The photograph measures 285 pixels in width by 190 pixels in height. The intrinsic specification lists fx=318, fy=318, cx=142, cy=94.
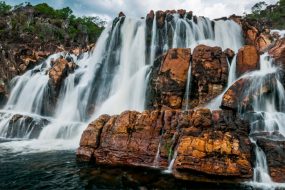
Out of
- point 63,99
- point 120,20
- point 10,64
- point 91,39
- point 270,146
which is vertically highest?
point 91,39

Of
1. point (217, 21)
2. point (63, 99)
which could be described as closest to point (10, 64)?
point (63, 99)

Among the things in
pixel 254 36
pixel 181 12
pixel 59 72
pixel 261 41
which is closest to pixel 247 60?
pixel 261 41

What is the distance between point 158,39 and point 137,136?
70.7 feet

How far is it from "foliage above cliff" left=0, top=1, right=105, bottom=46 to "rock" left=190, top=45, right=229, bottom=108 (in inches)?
1547

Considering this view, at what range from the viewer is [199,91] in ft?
84.8

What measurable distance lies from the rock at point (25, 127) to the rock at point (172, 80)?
1142 cm

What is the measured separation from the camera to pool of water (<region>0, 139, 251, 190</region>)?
14.4 meters

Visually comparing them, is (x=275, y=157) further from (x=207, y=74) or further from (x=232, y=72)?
(x=232, y=72)

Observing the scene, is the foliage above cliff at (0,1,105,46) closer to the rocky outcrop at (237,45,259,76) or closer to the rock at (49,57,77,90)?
the rock at (49,57,77,90)

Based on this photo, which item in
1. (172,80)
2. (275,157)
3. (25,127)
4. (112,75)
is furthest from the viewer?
(112,75)

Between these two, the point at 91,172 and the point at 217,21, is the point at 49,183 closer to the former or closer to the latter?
the point at 91,172

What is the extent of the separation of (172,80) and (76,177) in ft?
43.2

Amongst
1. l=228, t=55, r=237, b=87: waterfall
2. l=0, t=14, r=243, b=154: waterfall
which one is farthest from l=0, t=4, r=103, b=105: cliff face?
l=228, t=55, r=237, b=87: waterfall

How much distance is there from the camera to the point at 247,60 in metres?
26.0
